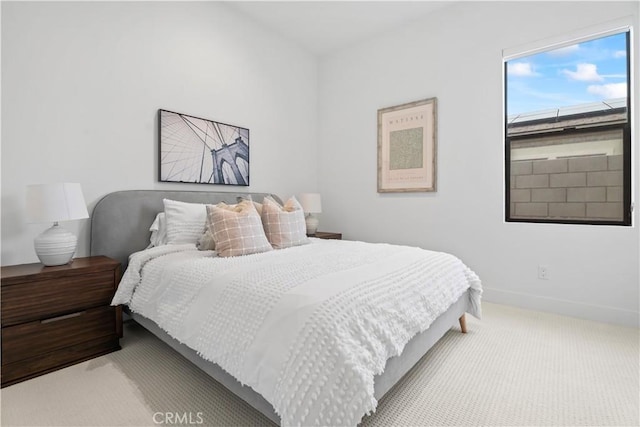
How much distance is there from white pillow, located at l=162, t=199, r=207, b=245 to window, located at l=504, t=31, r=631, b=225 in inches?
113

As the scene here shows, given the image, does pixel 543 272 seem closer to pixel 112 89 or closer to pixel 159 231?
pixel 159 231

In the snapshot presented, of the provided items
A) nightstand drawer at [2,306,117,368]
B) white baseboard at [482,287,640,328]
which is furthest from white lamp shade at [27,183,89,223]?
white baseboard at [482,287,640,328]

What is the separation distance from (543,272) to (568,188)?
2.59ft

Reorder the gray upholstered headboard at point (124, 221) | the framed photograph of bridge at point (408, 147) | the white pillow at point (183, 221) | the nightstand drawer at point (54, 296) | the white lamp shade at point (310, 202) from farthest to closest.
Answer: the white lamp shade at point (310, 202) < the framed photograph of bridge at point (408, 147) < the white pillow at point (183, 221) < the gray upholstered headboard at point (124, 221) < the nightstand drawer at point (54, 296)

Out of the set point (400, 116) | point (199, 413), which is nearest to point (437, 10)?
point (400, 116)

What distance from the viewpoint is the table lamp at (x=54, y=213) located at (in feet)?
6.10

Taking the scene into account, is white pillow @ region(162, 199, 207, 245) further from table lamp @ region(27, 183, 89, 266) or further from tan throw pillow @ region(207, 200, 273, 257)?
table lamp @ region(27, 183, 89, 266)

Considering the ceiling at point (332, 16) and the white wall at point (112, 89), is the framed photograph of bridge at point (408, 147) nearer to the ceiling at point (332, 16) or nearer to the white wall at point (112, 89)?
the ceiling at point (332, 16)

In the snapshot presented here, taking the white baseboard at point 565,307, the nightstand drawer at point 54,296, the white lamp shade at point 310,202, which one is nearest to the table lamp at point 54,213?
the nightstand drawer at point 54,296

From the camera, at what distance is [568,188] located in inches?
110

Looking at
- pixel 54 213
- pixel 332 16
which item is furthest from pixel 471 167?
pixel 54 213

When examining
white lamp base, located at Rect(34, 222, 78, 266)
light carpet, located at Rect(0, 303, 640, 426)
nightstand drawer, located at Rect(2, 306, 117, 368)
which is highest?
white lamp base, located at Rect(34, 222, 78, 266)

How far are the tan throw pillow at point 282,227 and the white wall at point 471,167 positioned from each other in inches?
58.5

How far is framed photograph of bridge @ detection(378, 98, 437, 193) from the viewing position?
11.2 ft
